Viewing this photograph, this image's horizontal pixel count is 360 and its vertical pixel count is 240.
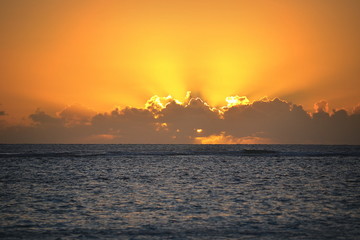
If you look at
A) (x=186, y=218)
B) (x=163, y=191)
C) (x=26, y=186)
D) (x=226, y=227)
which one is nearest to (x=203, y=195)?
(x=163, y=191)

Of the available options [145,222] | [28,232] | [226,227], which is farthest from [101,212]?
[226,227]

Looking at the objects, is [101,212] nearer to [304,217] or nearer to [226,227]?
[226,227]

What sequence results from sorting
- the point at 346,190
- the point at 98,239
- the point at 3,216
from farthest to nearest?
the point at 346,190
the point at 3,216
the point at 98,239

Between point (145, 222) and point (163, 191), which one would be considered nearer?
point (145, 222)

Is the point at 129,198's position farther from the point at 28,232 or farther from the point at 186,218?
the point at 28,232

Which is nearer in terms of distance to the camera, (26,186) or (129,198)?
(129,198)

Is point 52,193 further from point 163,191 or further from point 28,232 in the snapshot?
point 28,232

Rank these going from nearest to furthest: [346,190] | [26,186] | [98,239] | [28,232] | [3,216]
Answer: [98,239], [28,232], [3,216], [346,190], [26,186]

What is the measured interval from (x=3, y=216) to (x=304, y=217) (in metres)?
19.5

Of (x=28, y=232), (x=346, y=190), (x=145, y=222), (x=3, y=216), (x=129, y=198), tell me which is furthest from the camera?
(x=346, y=190)

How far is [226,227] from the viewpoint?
21969 millimetres

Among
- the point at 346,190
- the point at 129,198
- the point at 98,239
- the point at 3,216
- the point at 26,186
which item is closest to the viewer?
the point at 98,239

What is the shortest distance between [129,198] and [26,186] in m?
14.8

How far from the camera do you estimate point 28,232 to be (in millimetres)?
20906
